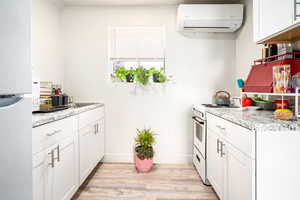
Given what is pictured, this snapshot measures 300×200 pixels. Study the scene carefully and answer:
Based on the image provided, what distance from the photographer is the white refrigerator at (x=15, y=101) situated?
0.80m

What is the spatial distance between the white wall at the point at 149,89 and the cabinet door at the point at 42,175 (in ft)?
6.08

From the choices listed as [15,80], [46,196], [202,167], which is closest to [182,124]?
[202,167]

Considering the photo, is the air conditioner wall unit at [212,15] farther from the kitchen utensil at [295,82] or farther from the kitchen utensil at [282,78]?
the kitchen utensil at [295,82]

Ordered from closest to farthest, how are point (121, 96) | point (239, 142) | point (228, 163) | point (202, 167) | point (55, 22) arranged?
1. point (239, 142)
2. point (228, 163)
3. point (202, 167)
4. point (55, 22)
5. point (121, 96)

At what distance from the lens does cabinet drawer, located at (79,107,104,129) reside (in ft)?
8.23

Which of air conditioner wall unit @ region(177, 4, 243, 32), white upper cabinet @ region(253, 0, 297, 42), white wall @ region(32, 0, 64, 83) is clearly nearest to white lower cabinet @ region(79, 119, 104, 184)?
white wall @ region(32, 0, 64, 83)

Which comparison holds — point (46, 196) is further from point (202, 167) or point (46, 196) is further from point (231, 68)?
point (231, 68)

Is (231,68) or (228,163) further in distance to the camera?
(231,68)

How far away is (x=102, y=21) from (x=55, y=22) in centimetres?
71

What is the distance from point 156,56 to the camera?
11.9 feet

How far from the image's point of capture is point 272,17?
1861 mm

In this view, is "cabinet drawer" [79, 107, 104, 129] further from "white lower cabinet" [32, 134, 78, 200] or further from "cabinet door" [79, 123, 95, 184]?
"white lower cabinet" [32, 134, 78, 200]

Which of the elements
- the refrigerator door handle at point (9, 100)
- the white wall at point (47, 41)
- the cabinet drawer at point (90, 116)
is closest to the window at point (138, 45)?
the white wall at point (47, 41)

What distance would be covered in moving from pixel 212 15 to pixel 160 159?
7.55ft
